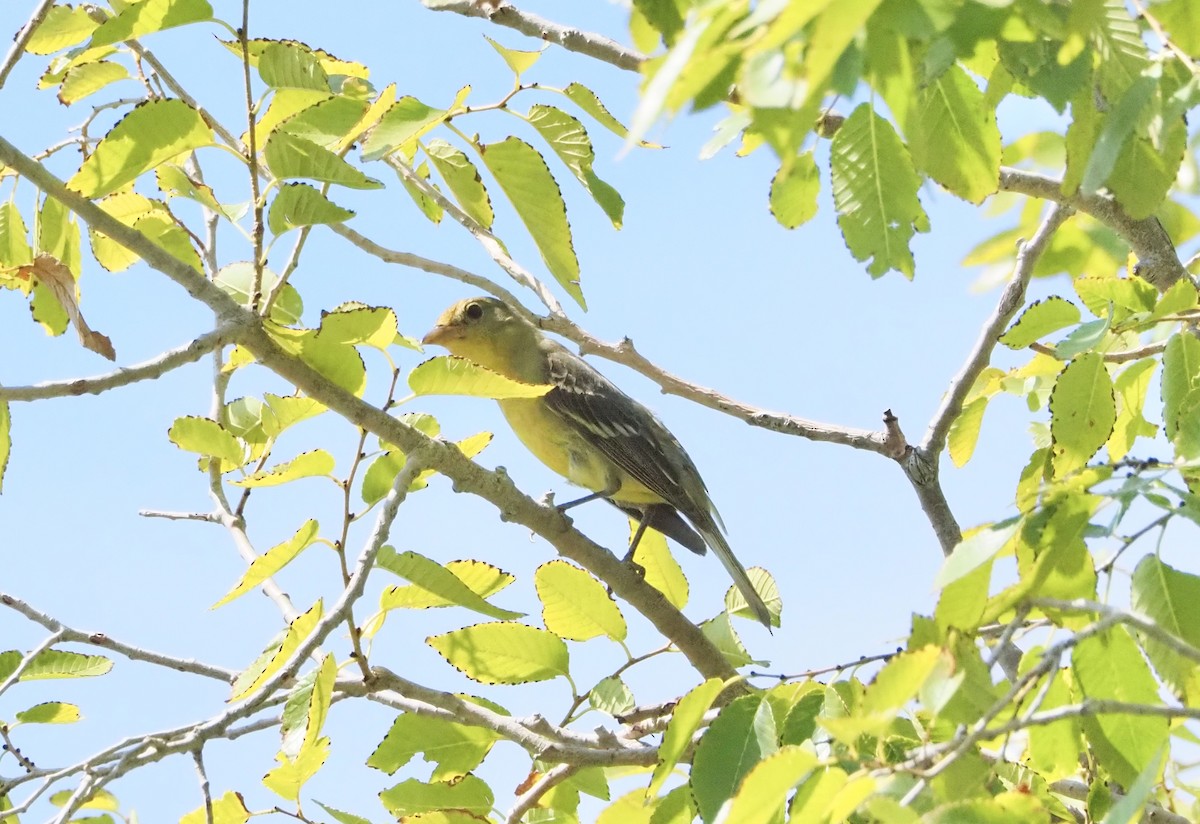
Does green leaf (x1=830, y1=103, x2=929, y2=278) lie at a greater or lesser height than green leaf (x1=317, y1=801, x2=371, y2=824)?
greater

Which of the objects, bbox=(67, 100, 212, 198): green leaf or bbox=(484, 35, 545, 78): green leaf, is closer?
bbox=(67, 100, 212, 198): green leaf

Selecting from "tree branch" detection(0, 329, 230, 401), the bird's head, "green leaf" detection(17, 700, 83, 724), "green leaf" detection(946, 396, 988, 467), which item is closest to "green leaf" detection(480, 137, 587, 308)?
"tree branch" detection(0, 329, 230, 401)

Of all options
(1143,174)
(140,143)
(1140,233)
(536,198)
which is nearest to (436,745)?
(536,198)

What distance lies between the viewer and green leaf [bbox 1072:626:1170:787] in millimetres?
2035

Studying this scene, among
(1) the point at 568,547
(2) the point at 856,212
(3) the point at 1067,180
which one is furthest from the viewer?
(1) the point at 568,547

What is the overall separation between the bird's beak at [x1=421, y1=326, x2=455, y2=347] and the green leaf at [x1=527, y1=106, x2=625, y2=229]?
11.9ft

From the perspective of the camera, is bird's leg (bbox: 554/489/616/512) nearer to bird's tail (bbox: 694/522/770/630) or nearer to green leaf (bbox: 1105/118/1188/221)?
bird's tail (bbox: 694/522/770/630)

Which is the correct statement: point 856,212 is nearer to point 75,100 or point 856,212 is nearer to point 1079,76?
point 1079,76

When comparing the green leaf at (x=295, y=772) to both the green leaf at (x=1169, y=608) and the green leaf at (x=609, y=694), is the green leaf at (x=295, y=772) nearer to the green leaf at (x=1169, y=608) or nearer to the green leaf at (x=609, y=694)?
the green leaf at (x=609, y=694)

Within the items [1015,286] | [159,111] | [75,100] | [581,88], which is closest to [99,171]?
[159,111]

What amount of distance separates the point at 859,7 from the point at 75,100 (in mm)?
2598

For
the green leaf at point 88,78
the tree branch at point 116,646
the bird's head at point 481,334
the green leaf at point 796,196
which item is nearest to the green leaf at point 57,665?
the tree branch at point 116,646

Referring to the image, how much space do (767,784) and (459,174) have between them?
193 centimetres

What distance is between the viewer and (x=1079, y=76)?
72.7 inches
